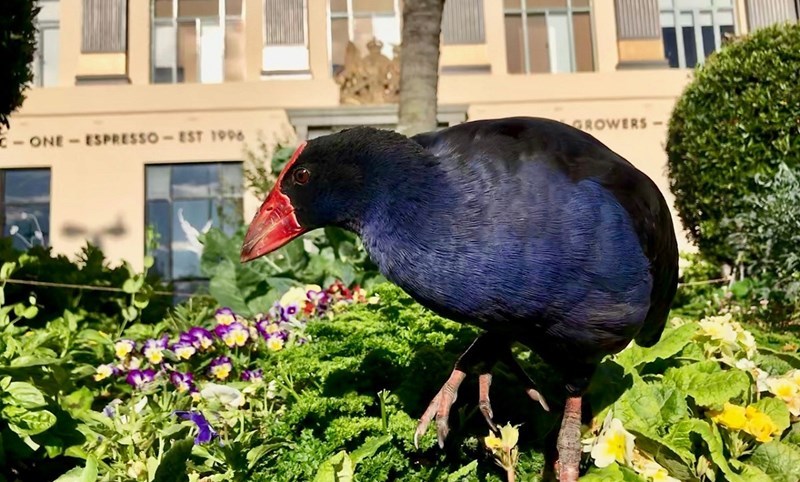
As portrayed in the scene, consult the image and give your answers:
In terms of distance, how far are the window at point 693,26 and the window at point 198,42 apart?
27.0 feet

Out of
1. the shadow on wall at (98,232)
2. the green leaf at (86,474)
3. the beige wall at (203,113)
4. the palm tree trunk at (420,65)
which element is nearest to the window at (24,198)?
the beige wall at (203,113)

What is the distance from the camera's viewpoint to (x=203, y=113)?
41.5 feet

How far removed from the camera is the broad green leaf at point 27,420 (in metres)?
2.02

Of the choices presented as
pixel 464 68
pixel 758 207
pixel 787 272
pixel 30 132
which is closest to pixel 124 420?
pixel 787 272

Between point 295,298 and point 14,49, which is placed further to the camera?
point 14,49

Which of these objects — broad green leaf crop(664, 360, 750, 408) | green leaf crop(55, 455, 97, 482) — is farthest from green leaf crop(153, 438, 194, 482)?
broad green leaf crop(664, 360, 750, 408)

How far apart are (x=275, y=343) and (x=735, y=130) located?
14.9 feet

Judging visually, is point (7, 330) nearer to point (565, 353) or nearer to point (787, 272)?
point (565, 353)

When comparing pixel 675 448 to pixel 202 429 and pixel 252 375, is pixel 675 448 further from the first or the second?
pixel 252 375

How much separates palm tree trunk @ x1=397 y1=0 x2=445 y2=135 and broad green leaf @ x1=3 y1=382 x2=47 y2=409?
124 inches

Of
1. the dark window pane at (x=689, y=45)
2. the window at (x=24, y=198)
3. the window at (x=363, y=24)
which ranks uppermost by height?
the window at (x=363, y=24)

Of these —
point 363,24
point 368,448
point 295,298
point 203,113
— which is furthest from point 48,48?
point 368,448

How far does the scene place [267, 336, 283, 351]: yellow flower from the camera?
306 cm

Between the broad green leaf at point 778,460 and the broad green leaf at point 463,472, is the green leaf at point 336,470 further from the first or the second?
the broad green leaf at point 778,460
